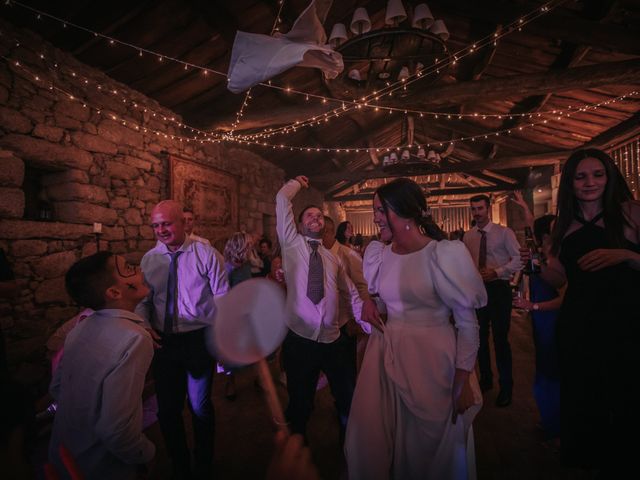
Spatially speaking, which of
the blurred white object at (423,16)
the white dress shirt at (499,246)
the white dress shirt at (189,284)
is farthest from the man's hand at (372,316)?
the blurred white object at (423,16)

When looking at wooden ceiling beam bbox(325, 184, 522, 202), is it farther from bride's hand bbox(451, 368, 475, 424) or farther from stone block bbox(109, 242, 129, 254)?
bride's hand bbox(451, 368, 475, 424)

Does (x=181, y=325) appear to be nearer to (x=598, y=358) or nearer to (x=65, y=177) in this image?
(x=598, y=358)

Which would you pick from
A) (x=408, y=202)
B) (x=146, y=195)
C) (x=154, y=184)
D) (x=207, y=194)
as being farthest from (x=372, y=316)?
(x=207, y=194)

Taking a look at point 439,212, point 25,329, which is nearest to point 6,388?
point 25,329

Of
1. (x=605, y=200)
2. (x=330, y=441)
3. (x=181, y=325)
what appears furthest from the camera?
(x=330, y=441)

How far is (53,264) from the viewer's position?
3.86 m

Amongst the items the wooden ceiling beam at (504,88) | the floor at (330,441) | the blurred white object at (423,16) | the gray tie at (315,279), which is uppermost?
the blurred white object at (423,16)

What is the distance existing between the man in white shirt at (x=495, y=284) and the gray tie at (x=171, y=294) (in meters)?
2.99

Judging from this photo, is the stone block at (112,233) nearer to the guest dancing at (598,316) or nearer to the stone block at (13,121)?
the stone block at (13,121)

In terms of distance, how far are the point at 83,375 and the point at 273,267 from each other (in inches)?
103

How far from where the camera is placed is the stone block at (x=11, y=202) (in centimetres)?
338

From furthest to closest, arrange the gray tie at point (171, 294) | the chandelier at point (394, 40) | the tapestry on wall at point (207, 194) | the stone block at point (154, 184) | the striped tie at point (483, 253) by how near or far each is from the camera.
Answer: the tapestry on wall at point (207, 194), the stone block at point (154, 184), the striped tie at point (483, 253), the chandelier at point (394, 40), the gray tie at point (171, 294)

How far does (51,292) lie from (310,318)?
128 inches

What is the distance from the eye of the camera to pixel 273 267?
3986 millimetres
